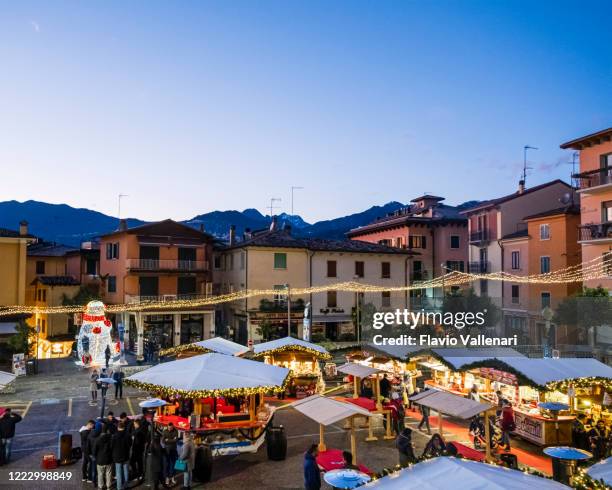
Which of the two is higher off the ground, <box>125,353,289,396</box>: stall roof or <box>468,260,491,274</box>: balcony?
<box>468,260,491,274</box>: balcony

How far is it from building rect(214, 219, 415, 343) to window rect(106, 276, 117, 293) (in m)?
9.33

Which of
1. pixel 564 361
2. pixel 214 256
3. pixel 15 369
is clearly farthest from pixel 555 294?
pixel 15 369

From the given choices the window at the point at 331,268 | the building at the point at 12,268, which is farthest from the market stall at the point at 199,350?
the window at the point at 331,268

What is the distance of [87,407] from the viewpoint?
23422mm

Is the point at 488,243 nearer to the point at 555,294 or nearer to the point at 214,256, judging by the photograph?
the point at 555,294

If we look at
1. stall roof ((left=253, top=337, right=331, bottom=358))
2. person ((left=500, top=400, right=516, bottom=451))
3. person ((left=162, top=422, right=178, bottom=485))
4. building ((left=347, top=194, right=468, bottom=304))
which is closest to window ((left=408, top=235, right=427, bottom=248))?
building ((left=347, top=194, right=468, bottom=304))

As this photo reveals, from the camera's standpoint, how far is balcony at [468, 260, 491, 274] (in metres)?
→ 49.5

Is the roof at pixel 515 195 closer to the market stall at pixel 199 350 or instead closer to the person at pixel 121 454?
the market stall at pixel 199 350

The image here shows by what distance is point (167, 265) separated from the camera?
4594 centimetres

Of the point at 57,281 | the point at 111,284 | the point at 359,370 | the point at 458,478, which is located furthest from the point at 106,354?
the point at 458,478

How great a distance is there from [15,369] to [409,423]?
864 inches

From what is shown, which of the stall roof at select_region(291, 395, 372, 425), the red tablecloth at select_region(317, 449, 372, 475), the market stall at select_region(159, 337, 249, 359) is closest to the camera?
the red tablecloth at select_region(317, 449, 372, 475)

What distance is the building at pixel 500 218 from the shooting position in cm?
4781

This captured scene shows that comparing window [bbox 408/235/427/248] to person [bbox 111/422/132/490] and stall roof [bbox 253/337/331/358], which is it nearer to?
stall roof [bbox 253/337/331/358]
